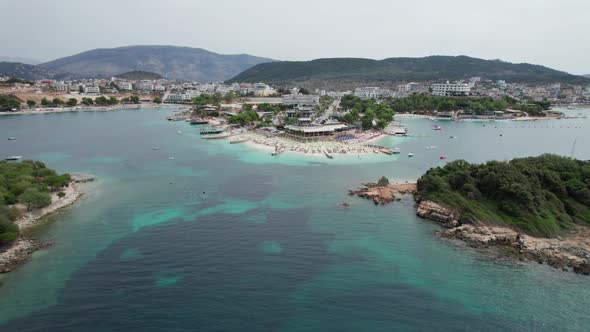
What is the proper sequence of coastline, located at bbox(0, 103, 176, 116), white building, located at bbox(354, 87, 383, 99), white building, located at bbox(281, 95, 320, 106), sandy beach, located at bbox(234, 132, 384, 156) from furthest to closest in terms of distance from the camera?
white building, located at bbox(354, 87, 383, 99) → white building, located at bbox(281, 95, 320, 106) → coastline, located at bbox(0, 103, 176, 116) → sandy beach, located at bbox(234, 132, 384, 156)

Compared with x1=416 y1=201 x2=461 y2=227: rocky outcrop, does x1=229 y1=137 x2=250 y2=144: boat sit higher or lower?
higher

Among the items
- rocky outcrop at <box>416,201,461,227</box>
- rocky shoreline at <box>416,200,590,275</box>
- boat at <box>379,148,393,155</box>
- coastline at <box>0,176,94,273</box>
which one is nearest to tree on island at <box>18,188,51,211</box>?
coastline at <box>0,176,94,273</box>

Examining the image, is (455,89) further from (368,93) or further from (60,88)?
(60,88)

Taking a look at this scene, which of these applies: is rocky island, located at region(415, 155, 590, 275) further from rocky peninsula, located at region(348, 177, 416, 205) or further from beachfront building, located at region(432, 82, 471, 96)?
beachfront building, located at region(432, 82, 471, 96)

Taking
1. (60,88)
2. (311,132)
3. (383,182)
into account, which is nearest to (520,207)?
(383,182)

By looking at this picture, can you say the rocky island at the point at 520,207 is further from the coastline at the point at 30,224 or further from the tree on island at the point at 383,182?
the coastline at the point at 30,224

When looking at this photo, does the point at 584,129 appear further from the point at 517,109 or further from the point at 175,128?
the point at 175,128
